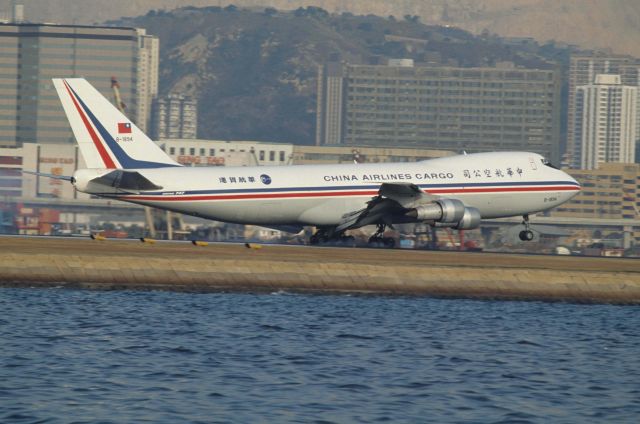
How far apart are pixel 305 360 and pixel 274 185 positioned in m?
28.7

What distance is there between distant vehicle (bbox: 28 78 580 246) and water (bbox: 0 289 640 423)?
1109cm

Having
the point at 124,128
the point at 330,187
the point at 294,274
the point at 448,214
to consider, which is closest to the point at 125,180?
the point at 124,128

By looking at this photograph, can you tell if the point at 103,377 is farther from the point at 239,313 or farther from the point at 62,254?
the point at 62,254

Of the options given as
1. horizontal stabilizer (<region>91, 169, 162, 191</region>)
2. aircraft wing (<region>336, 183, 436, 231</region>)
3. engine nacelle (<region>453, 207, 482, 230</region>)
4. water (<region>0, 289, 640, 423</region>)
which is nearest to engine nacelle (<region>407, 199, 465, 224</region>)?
engine nacelle (<region>453, 207, 482, 230</region>)

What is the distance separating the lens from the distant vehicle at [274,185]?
6762 cm

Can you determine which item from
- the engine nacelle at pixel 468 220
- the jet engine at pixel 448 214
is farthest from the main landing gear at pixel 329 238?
the engine nacelle at pixel 468 220

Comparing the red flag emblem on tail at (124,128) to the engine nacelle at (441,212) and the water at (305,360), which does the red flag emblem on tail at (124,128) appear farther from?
the engine nacelle at (441,212)

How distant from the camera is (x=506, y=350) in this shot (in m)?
45.1

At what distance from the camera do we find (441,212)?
69438mm

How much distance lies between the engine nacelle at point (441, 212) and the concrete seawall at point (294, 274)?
5.80 m

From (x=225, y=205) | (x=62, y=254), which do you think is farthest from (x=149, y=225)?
(x=62, y=254)

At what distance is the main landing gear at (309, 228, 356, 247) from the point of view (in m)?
74.3

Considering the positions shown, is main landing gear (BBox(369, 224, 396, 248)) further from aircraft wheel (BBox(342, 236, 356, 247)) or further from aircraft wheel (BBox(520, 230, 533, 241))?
aircraft wheel (BBox(520, 230, 533, 241))

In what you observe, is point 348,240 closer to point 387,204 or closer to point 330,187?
point 387,204
